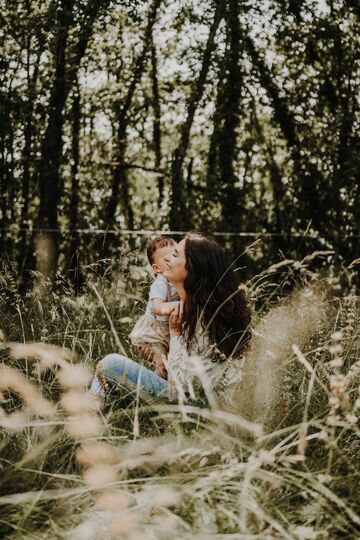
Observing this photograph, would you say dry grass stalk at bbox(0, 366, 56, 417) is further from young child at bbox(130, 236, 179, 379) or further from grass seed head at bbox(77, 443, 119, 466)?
young child at bbox(130, 236, 179, 379)

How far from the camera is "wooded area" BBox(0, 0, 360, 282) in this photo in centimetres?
512

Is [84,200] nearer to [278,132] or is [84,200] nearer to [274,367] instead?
[278,132]

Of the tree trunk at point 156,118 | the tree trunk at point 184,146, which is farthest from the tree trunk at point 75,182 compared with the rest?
the tree trunk at point 184,146

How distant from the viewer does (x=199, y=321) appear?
2602mm

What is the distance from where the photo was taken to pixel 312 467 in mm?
2176

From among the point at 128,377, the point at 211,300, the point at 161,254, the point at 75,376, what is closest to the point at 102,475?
the point at 75,376

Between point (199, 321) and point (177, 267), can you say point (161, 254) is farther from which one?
point (199, 321)

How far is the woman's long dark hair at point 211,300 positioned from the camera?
8.66 ft

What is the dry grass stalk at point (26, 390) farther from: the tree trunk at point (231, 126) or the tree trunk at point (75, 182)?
the tree trunk at point (231, 126)

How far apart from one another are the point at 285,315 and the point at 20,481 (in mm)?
1949

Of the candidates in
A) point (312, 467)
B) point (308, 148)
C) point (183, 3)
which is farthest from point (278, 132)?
point (312, 467)

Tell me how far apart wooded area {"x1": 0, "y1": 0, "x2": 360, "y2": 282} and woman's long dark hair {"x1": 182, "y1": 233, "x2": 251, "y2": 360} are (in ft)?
8.04

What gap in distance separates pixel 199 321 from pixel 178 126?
2.91 m

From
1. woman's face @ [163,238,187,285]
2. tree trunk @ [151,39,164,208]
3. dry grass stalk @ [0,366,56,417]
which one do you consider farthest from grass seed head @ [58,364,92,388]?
tree trunk @ [151,39,164,208]
